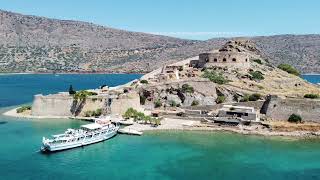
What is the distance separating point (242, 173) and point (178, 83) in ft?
84.9

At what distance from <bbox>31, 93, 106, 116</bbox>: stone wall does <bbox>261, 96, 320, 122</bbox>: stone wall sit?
18095mm

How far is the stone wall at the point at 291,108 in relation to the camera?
155 feet

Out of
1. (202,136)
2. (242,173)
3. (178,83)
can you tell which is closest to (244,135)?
(202,136)

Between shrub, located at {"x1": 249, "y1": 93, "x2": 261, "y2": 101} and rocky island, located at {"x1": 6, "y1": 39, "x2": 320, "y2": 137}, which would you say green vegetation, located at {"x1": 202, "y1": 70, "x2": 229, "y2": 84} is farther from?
shrub, located at {"x1": 249, "y1": 93, "x2": 261, "y2": 101}

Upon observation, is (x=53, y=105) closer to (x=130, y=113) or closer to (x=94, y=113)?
(x=94, y=113)

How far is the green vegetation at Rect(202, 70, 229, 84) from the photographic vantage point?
195 feet

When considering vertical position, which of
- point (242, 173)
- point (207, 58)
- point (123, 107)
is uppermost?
point (207, 58)

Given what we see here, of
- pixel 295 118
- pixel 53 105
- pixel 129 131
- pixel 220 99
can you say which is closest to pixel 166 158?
pixel 129 131

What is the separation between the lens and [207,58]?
68.7 metres

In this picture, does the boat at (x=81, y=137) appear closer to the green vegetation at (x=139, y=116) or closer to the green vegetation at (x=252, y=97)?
the green vegetation at (x=139, y=116)

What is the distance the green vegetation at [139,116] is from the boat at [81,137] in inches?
147

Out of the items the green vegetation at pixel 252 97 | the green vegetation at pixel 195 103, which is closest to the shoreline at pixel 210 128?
the green vegetation at pixel 195 103

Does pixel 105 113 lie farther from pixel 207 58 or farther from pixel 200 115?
pixel 207 58

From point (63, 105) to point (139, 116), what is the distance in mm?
9609
